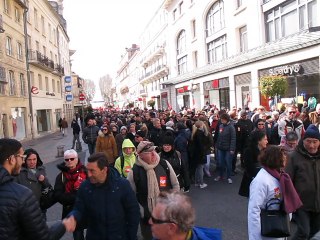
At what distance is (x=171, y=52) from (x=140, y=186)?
1472 inches

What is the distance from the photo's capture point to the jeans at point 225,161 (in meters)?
8.59

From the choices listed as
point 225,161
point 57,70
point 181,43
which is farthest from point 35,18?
point 225,161

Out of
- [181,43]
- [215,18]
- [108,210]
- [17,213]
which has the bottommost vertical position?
[108,210]

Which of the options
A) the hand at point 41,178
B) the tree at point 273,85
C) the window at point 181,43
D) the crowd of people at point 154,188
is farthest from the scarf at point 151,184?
the window at point 181,43

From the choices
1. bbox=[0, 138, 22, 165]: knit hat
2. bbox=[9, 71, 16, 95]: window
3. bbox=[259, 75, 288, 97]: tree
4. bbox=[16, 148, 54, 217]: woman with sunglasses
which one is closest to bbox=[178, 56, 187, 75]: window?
bbox=[9, 71, 16, 95]: window

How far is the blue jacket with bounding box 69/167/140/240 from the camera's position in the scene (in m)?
3.34

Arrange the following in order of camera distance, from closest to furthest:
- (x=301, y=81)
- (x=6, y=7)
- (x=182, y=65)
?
Answer: (x=301, y=81) < (x=6, y=7) < (x=182, y=65)

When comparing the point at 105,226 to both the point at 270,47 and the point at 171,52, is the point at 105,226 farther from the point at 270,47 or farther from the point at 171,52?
the point at 171,52

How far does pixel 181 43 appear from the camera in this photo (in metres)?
37.5

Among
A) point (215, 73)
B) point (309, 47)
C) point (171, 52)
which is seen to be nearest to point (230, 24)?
point (215, 73)

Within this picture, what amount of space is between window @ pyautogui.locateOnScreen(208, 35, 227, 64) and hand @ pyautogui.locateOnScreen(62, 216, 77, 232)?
25214mm

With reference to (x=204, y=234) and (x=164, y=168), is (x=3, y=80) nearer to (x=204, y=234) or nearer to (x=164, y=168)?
(x=164, y=168)

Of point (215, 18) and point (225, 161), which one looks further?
point (215, 18)

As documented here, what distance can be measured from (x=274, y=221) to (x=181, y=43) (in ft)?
116
